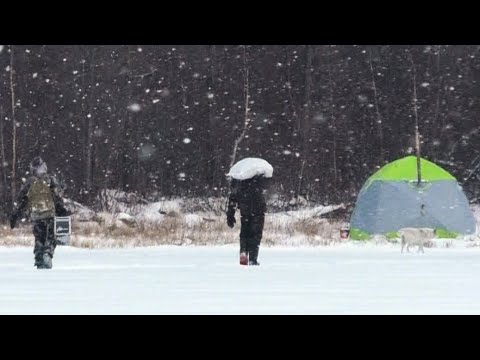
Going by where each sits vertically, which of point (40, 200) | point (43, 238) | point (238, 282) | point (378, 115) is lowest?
point (238, 282)

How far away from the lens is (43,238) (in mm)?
14531

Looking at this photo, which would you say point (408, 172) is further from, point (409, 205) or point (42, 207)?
point (42, 207)

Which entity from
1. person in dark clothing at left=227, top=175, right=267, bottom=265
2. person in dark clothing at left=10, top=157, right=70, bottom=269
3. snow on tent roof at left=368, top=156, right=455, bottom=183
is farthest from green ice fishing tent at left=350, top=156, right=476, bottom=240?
person in dark clothing at left=10, top=157, right=70, bottom=269

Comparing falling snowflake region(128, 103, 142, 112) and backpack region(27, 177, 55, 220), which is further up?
falling snowflake region(128, 103, 142, 112)

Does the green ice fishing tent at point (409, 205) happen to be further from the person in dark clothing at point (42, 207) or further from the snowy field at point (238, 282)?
the person in dark clothing at point (42, 207)

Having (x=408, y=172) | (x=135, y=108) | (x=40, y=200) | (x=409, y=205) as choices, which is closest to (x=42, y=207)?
(x=40, y=200)

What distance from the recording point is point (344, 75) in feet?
104

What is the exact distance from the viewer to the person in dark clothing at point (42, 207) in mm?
14523

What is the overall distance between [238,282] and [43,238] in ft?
11.1

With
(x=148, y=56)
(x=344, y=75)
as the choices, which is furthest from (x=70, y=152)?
(x=344, y=75)

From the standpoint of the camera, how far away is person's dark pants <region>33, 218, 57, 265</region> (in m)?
14.5

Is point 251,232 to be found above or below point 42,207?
below

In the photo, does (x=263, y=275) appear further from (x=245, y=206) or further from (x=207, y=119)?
(x=207, y=119)

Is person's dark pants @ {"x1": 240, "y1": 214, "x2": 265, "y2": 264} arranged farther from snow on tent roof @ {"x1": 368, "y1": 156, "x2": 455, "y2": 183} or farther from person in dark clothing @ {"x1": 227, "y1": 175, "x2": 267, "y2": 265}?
snow on tent roof @ {"x1": 368, "y1": 156, "x2": 455, "y2": 183}
